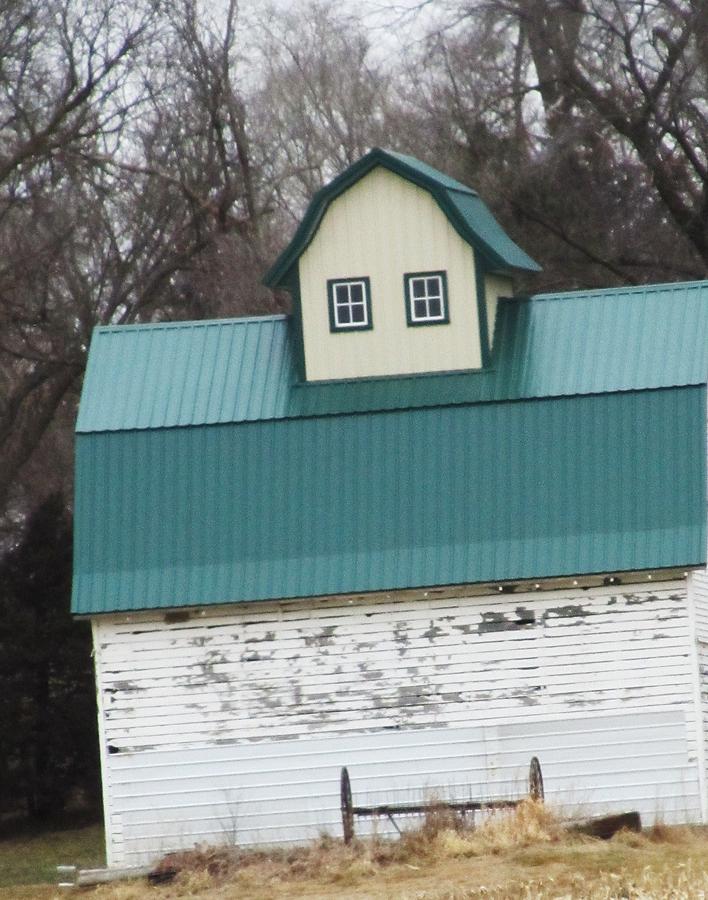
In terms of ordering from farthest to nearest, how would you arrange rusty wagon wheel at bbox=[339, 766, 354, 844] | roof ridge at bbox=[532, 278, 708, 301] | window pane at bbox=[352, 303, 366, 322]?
window pane at bbox=[352, 303, 366, 322]
roof ridge at bbox=[532, 278, 708, 301]
rusty wagon wheel at bbox=[339, 766, 354, 844]

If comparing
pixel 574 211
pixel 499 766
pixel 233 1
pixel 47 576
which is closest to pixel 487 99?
pixel 574 211

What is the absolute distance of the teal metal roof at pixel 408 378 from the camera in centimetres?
2628

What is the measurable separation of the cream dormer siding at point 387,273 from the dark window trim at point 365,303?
0.03 meters

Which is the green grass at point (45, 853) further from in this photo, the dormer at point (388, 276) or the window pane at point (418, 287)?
the window pane at point (418, 287)

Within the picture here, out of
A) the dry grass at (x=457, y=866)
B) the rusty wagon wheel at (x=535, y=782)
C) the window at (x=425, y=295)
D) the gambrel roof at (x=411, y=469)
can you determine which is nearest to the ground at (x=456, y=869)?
the dry grass at (x=457, y=866)

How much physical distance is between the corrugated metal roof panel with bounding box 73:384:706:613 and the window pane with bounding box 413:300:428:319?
1.55 m

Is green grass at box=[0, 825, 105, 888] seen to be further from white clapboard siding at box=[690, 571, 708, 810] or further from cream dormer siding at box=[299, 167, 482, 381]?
white clapboard siding at box=[690, 571, 708, 810]

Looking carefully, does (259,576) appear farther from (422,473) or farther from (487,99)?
(487,99)

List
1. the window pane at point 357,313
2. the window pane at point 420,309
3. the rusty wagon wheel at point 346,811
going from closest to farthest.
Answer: the rusty wagon wheel at point 346,811 < the window pane at point 420,309 < the window pane at point 357,313

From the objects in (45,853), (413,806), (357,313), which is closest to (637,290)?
(357,313)

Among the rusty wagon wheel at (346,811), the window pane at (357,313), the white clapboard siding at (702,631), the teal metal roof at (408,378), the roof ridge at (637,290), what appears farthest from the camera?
the window pane at (357,313)

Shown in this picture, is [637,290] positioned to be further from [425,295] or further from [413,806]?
[413,806]

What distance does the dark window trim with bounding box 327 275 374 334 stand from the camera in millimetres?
27250

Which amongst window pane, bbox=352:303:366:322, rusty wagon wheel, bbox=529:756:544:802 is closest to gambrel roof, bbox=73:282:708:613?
window pane, bbox=352:303:366:322
